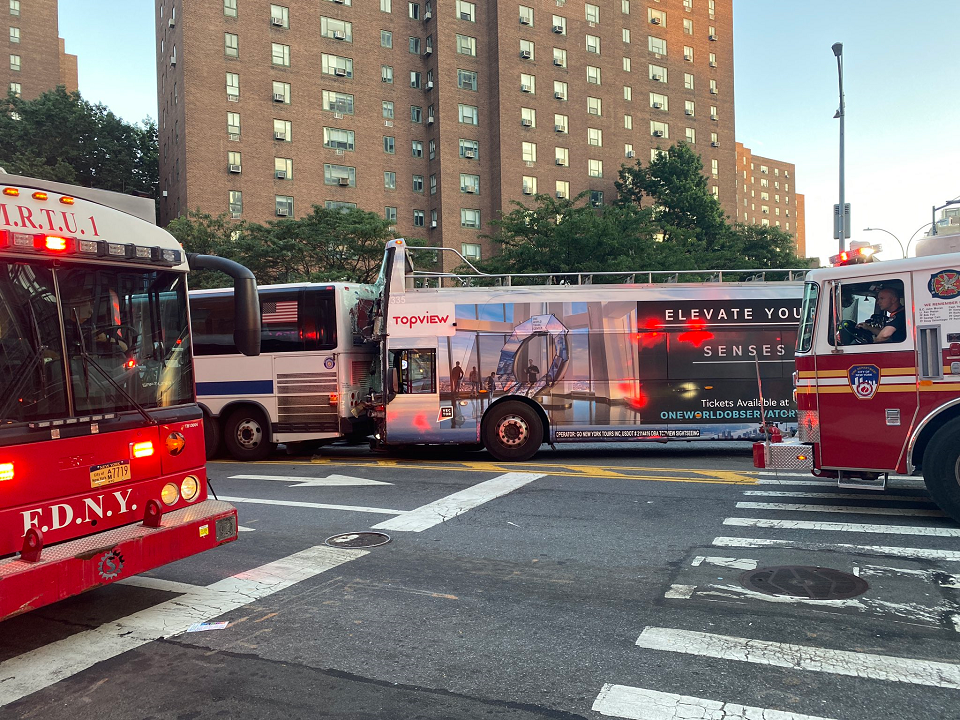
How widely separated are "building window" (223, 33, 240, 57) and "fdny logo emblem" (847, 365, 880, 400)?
4702cm

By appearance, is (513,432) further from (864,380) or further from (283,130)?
(283,130)

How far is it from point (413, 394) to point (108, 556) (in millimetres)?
8566

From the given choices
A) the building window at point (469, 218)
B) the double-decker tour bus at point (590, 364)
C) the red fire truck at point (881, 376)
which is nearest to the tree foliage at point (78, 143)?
the building window at point (469, 218)

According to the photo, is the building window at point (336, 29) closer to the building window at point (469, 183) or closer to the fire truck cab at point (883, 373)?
the building window at point (469, 183)

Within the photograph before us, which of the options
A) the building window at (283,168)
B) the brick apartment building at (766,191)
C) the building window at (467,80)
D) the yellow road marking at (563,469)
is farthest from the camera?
the brick apartment building at (766,191)

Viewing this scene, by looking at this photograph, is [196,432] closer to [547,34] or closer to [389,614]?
[389,614]

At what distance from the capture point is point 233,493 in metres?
10.7

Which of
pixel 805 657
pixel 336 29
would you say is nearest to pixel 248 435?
pixel 805 657

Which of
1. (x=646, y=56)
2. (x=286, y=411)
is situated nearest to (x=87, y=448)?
(x=286, y=411)

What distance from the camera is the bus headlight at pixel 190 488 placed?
231 inches

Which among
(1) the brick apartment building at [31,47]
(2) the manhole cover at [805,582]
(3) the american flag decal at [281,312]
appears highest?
(1) the brick apartment building at [31,47]

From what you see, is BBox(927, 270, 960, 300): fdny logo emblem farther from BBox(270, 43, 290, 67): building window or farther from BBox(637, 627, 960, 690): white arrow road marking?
BBox(270, 43, 290, 67): building window

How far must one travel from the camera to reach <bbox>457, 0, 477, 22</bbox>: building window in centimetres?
5445

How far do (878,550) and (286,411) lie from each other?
1047 centimetres
